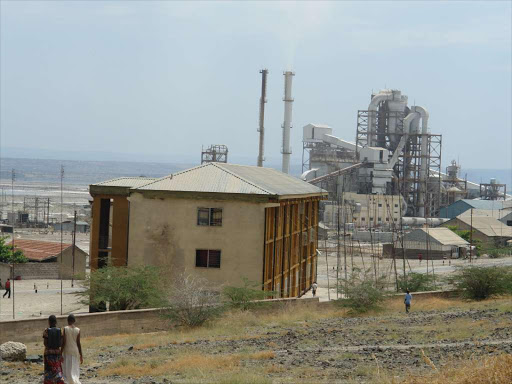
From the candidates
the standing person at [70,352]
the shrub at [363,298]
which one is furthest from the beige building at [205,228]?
the standing person at [70,352]

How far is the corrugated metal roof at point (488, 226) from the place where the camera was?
290 feet

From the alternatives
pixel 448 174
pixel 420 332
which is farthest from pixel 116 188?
pixel 448 174

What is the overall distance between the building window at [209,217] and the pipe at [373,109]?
79.9 meters

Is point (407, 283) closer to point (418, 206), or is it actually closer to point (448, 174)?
point (418, 206)

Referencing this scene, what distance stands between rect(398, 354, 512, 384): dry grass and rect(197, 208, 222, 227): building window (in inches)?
946

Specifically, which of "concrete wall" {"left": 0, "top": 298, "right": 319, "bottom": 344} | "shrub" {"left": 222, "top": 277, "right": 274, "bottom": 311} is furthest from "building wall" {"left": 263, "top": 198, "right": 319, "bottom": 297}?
"concrete wall" {"left": 0, "top": 298, "right": 319, "bottom": 344}

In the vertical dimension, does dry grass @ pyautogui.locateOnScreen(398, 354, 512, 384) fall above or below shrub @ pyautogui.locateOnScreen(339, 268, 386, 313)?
above

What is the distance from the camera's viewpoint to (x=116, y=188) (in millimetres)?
39750

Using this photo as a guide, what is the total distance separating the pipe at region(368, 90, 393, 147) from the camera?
114562 millimetres

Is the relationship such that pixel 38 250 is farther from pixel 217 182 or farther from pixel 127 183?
pixel 217 182

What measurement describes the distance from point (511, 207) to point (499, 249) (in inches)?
1446

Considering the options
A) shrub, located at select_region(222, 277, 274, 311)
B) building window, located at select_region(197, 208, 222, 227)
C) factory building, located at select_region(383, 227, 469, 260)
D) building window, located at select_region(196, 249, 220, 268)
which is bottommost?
factory building, located at select_region(383, 227, 469, 260)

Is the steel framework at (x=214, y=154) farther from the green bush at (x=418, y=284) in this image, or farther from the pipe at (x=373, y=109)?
the green bush at (x=418, y=284)

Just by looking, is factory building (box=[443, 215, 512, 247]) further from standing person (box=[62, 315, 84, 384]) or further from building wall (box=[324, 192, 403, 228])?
standing person (box=[62, 315, 84, 384])
